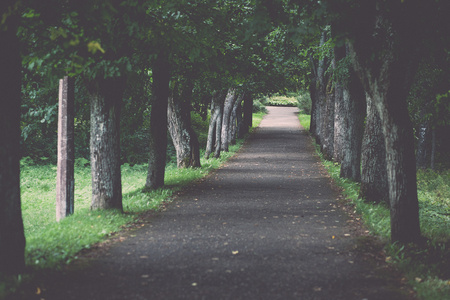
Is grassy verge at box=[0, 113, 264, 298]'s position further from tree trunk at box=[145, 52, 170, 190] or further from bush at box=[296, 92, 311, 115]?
bush at box=[296, 92, 311, 115]

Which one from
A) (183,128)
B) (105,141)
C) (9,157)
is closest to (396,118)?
(9,157)

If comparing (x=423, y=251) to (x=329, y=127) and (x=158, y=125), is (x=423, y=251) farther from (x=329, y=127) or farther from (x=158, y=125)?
(x=329, y=127)

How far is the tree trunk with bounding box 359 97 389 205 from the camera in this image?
38.6 feet

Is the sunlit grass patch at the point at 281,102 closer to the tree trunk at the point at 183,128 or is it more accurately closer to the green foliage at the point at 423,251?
the tree trunk at the point at 183,128

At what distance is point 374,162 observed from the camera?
39.0ft

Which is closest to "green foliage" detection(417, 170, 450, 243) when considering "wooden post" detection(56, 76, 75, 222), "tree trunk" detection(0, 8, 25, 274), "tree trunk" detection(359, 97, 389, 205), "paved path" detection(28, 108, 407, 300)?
"tree trunk" detection(359, 97, 389, 205)

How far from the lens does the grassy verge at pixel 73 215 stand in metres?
6.89

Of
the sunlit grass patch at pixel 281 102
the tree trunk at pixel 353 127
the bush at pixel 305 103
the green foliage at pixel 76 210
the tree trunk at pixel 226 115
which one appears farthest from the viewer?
the sunlit grass patch at pixel 281 102

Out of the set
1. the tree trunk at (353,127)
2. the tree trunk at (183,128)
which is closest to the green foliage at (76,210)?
the tree trunk at (183,128)

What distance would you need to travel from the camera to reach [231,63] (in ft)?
53.7

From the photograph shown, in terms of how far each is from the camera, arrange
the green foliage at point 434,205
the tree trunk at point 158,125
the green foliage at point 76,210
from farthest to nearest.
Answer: the tree trunk at point 158,125
the green foliage at point 434,205
the green foliage at point 76,210

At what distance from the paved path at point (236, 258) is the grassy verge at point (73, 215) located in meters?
0.40

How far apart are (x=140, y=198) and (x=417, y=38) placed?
7.58 metres

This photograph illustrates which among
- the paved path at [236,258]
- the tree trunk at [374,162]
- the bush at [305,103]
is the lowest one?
the paved path at [236,258]
